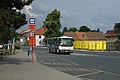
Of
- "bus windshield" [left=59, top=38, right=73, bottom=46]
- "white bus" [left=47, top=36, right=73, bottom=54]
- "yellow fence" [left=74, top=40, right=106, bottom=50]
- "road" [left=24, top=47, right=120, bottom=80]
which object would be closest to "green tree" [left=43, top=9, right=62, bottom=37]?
"yellow fence" [left=74, top=40, right=106, bottom=50]

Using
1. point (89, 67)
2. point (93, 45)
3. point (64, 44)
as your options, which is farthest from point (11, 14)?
point (93, 45)

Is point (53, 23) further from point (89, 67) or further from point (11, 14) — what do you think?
point (89, 67)

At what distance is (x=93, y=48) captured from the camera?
83.0 m

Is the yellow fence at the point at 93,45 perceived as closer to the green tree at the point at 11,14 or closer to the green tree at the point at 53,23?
the green tree at the point at 53,23

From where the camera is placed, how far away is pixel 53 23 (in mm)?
111688

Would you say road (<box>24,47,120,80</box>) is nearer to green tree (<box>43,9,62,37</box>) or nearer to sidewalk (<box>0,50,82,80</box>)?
sidewalk (<box>0,50,82,80</box>)

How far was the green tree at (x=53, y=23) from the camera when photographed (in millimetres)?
111938

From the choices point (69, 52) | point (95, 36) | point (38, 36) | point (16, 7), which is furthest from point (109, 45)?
point (38, 36)

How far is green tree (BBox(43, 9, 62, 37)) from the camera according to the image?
112 m

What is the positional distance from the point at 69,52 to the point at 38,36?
127632 mm

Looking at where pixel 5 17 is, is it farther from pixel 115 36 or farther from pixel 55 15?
pixel 115 36

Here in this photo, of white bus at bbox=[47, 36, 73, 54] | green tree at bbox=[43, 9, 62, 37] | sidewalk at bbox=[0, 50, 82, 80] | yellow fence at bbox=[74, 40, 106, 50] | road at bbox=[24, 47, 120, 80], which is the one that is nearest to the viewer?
sidewalk at bbox=[0, 50, 82, 80]

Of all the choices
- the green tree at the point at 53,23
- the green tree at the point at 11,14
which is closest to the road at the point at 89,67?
the green tree at the point at 11,14

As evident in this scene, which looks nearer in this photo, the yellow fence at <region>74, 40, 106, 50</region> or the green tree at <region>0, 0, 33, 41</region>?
the green tree at <region>0, 0, 33, 41</region>
